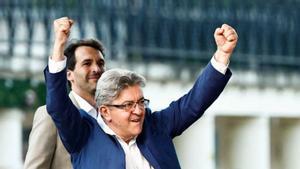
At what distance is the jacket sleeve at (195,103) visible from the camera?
656cm

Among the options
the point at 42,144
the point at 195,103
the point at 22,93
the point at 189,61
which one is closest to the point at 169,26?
the point at 189,61

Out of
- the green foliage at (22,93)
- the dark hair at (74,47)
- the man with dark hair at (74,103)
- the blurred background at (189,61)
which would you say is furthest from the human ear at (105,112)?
the green foliage at (22,93)

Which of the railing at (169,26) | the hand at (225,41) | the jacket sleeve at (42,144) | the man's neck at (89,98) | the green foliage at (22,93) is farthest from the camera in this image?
the railing at (169,26)

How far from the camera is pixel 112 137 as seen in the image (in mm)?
6426

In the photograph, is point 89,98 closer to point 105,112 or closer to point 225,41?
point 105,112

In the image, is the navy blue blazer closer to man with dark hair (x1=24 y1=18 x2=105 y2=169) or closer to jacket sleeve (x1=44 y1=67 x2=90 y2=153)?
jacket sleeve (x1=44 y1=67 x2=90 y2=153)

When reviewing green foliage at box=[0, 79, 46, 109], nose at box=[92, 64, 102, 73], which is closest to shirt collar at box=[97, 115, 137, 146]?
nose at box=[92, 64, 102, 73]

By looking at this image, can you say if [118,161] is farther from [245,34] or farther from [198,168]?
[245,34]

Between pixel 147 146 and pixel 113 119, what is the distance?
0.67 ft

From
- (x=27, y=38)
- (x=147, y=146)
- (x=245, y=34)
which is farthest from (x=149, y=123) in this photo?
(x=245, y=34)

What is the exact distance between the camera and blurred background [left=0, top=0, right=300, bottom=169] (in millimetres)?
19359

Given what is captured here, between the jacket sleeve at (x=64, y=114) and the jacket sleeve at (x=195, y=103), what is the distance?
40cm

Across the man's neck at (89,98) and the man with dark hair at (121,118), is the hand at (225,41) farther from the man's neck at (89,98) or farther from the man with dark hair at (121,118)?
the man's neck at (89,98)

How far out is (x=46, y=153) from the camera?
23.4 feet
